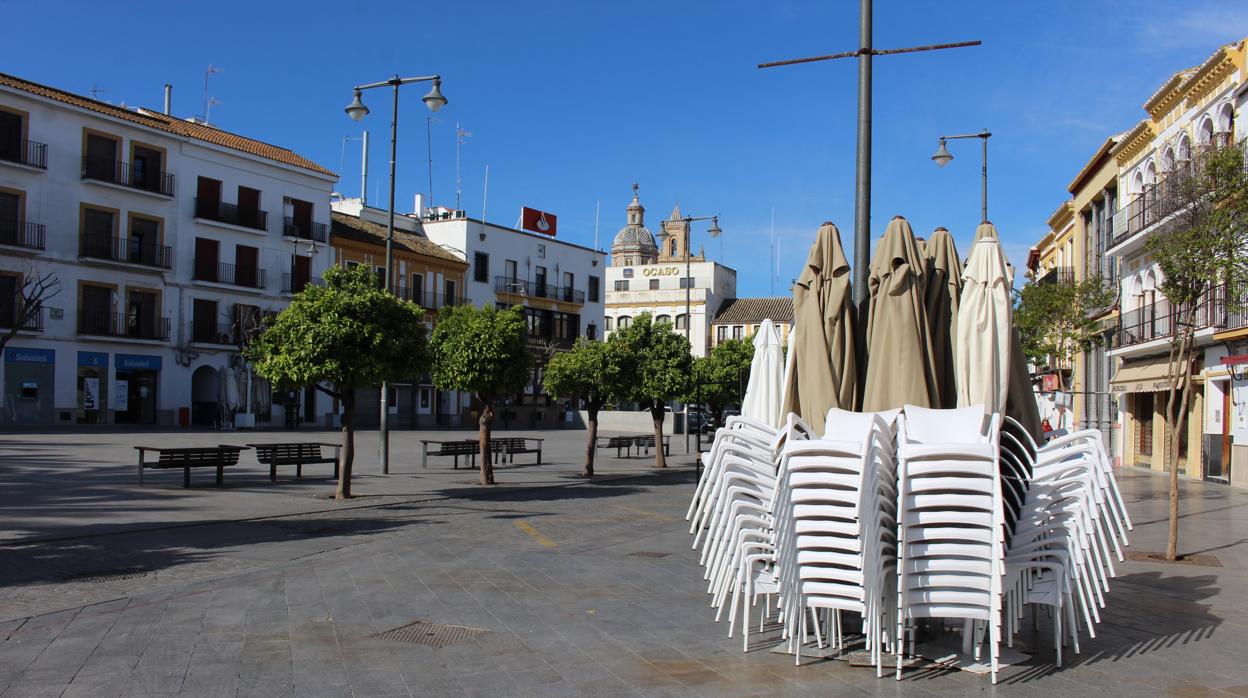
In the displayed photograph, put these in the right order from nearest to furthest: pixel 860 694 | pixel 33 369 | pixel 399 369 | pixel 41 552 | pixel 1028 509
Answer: pixel 860 694, pixel 1028 509, pixel 41 552, pixel 399 369, pixel 33 369

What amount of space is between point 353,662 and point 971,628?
3877 mm

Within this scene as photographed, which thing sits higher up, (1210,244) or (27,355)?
(1210,244)

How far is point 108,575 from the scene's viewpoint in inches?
368

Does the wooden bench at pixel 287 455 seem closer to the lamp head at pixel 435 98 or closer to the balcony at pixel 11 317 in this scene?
the lamp head at pixel 435 98

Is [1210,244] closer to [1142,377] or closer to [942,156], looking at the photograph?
[942,156]

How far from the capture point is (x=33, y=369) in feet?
122

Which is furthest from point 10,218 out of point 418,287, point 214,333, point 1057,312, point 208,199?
point 1057,312

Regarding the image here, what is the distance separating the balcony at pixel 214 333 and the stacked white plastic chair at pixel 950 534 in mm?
41919

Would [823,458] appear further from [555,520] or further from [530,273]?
[530,273]

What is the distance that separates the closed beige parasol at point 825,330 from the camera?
7.39 metres

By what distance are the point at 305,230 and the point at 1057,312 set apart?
34.4m

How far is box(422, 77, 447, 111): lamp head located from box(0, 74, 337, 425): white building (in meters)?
24.4

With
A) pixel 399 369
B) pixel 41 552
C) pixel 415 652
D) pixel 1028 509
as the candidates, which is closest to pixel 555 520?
pixel 399 369

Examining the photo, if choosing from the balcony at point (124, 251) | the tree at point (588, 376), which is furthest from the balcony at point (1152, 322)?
the balcony at point (124, 251)
